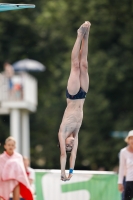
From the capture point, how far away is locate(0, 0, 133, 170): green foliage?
33.0 metres

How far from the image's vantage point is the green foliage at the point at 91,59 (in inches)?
1300

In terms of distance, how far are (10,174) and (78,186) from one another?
4.97ft

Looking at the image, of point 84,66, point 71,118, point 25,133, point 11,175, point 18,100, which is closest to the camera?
point 71,118

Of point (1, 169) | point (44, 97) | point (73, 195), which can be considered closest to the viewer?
point (1, 169)

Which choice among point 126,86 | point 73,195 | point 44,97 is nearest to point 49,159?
point 44,97

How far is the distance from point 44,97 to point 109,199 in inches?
996

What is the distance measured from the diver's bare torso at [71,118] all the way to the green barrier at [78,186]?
273 centimetres

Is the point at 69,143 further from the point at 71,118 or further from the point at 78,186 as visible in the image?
the point at 78,186

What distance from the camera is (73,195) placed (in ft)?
48.6

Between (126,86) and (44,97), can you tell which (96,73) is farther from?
(44,97)

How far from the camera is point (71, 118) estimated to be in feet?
39.8

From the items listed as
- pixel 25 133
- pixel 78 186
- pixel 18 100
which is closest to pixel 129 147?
pixel 78 186

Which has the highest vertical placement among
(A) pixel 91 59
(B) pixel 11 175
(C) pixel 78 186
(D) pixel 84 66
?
(A) pixel 91 59

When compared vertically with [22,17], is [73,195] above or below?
below
